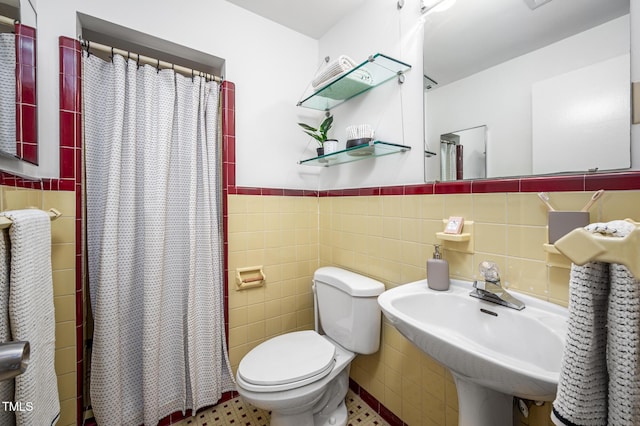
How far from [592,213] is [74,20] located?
2.13m

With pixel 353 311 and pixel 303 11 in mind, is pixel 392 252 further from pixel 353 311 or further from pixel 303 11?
pixel 303 11

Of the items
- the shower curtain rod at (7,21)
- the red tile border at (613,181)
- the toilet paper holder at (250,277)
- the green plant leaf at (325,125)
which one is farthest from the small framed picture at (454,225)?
the shower curtain rod at (7,21)

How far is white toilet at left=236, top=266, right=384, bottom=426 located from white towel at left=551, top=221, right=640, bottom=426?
87cm

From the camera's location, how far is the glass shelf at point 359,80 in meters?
1.26

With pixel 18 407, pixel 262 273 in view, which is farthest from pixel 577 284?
pixel 262 273

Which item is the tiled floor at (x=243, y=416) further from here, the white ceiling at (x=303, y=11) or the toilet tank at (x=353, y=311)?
the white ceiling at (x=303, y=11)

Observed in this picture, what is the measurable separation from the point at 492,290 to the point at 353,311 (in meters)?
0.64

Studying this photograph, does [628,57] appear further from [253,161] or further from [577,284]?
[253,161]

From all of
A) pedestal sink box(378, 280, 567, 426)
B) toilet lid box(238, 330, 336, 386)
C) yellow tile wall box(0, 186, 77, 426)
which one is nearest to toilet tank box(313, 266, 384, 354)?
toilet lid box(238, 330, 336, 386)

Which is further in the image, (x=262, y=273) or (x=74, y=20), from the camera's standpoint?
(x=262, y=273)

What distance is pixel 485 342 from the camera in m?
0.89

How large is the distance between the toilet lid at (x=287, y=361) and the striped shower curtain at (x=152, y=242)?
1.23ft

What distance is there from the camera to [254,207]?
1599 mm

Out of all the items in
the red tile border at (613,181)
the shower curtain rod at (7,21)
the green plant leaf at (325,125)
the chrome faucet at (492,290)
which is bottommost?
the chrome faucet at (492,290)
